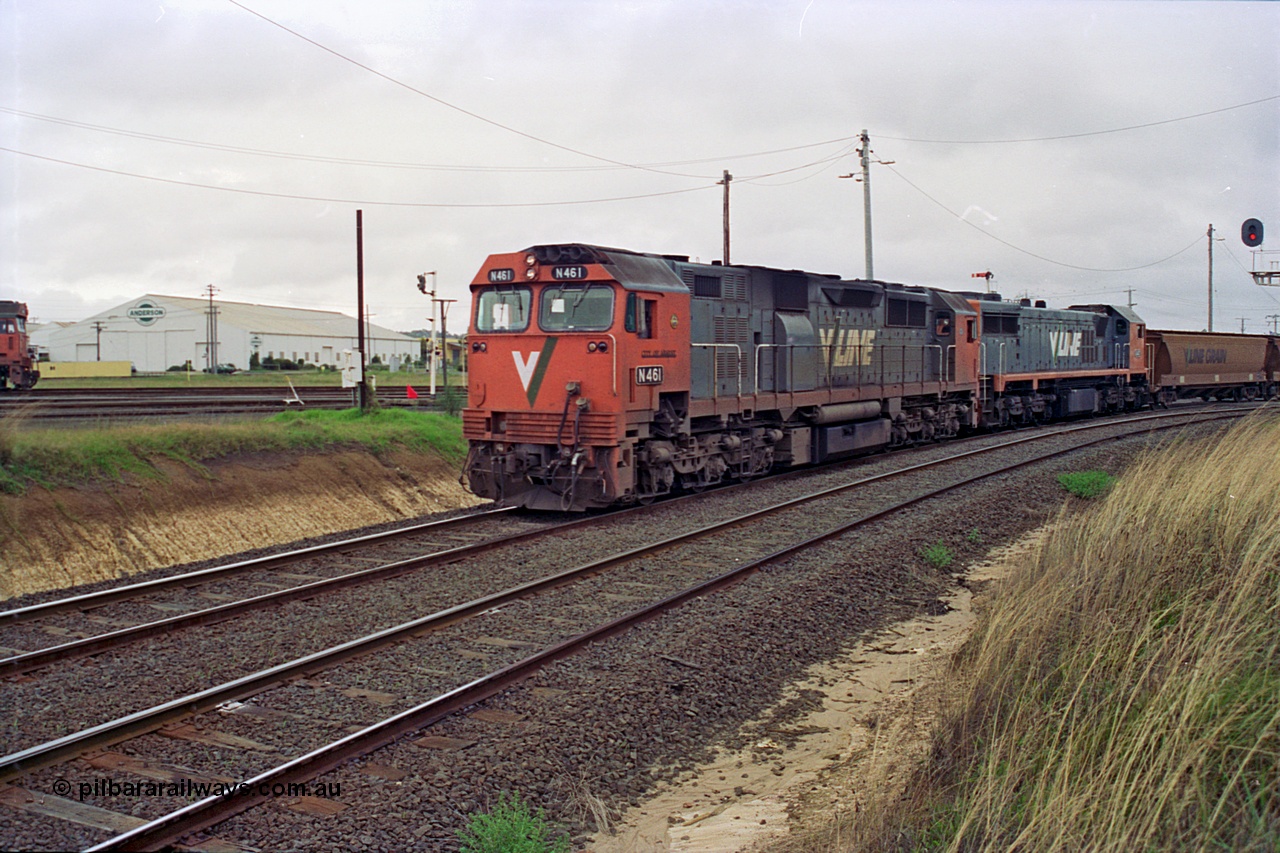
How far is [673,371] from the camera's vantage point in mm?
13250

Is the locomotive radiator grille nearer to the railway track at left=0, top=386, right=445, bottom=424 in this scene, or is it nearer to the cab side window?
the cab side window

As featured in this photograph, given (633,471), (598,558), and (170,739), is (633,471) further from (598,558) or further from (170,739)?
(170,739)

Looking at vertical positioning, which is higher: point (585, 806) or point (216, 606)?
point (216, 606)

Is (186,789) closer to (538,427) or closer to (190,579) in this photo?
(190,579)

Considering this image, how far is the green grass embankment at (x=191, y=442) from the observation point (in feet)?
37.2

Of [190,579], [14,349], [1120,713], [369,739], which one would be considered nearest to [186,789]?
[369,739]

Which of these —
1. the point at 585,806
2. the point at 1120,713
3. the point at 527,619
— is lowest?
the point at 585,806

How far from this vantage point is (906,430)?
20.5m

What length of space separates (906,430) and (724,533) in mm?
10436

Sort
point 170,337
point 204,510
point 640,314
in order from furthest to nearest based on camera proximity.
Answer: point 170,337, point 640,314, point 204,510

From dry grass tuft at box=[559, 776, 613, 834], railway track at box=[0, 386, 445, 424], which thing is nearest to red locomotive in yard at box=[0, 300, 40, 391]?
railway track at box=[0, 386, 445, 424]

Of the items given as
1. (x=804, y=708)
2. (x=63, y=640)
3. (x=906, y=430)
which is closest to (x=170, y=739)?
(x=63, y=640)

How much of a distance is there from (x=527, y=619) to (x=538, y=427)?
515cm

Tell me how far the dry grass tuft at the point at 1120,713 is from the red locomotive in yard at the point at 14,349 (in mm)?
30820
